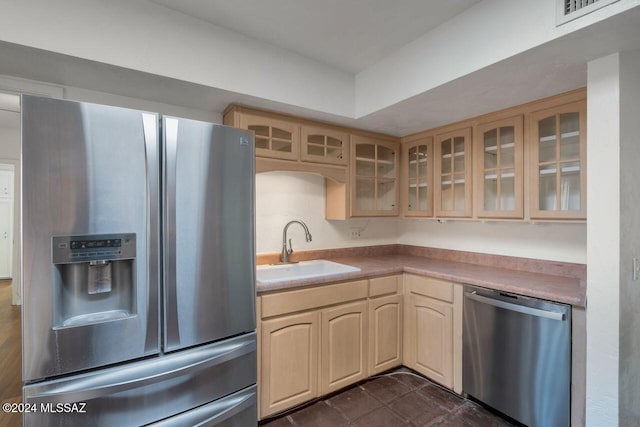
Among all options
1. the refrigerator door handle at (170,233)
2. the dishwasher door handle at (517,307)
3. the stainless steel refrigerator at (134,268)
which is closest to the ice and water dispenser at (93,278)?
the stainless steel refrigerator at (134,268)

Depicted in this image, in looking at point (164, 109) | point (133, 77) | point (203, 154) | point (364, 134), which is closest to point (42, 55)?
point (133, 77)

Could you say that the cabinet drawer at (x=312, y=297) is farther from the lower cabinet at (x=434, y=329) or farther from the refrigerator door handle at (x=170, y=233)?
the refrigerator door handle at (x=170, y=233)

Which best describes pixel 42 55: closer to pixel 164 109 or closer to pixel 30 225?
pixel 164 109

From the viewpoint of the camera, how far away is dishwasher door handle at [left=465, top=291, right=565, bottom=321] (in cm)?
157

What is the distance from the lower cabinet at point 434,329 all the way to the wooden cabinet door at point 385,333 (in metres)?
0.07

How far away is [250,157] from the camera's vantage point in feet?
4.79

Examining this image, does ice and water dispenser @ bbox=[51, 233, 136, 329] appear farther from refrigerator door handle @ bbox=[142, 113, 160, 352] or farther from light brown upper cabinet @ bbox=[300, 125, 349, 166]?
light brown upper cabinet @ bbox=[300, 125, 349, 166]

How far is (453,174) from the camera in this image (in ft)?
8.05

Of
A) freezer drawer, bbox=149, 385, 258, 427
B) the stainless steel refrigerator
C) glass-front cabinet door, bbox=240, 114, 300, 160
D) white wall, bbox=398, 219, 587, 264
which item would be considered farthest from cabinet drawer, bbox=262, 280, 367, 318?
white wall, bbox=398, 219, 587, 264

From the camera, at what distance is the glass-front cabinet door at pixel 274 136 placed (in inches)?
81.6

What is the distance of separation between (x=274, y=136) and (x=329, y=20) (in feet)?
2.71

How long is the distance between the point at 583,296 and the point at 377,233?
1737mm

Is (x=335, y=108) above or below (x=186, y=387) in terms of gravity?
above

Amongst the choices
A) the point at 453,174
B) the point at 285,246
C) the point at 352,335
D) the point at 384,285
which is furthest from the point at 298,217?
the point at 453,174
